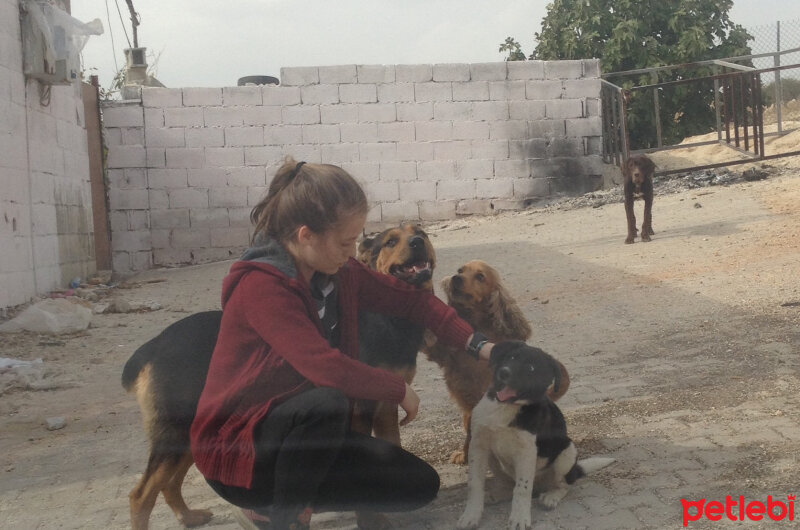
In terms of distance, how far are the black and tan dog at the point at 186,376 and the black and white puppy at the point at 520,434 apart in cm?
33

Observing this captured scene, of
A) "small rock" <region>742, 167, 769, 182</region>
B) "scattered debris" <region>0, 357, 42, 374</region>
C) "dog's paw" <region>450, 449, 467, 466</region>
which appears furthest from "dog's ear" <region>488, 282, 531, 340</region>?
"small rock" <region>742, 167, 769, 182</region>

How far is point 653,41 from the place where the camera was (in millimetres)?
17234

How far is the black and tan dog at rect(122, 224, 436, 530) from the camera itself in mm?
2916

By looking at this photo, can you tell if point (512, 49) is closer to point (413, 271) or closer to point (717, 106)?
Answer: point (717, 106)

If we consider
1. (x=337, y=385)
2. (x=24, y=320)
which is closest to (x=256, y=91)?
(x=24, y=320)

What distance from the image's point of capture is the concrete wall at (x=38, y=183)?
7.98 metres

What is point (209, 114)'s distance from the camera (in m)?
11.5

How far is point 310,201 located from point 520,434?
105 centimetres

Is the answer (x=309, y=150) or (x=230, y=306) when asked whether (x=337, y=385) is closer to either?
(x=230, y=306)

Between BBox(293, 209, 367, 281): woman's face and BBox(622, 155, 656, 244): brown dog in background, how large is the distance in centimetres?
690

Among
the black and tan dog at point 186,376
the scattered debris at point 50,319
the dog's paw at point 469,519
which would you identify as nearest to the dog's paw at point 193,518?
the black and tan dog at point 186,376

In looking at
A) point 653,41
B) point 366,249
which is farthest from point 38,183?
point 653,41

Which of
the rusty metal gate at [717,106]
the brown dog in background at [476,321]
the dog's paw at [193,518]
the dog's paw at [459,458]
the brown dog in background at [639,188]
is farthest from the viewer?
the rusty metal gate at [717,106]

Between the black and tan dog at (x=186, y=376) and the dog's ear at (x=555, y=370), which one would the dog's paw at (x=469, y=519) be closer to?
the black and tan dog at (x=186, y=376)
